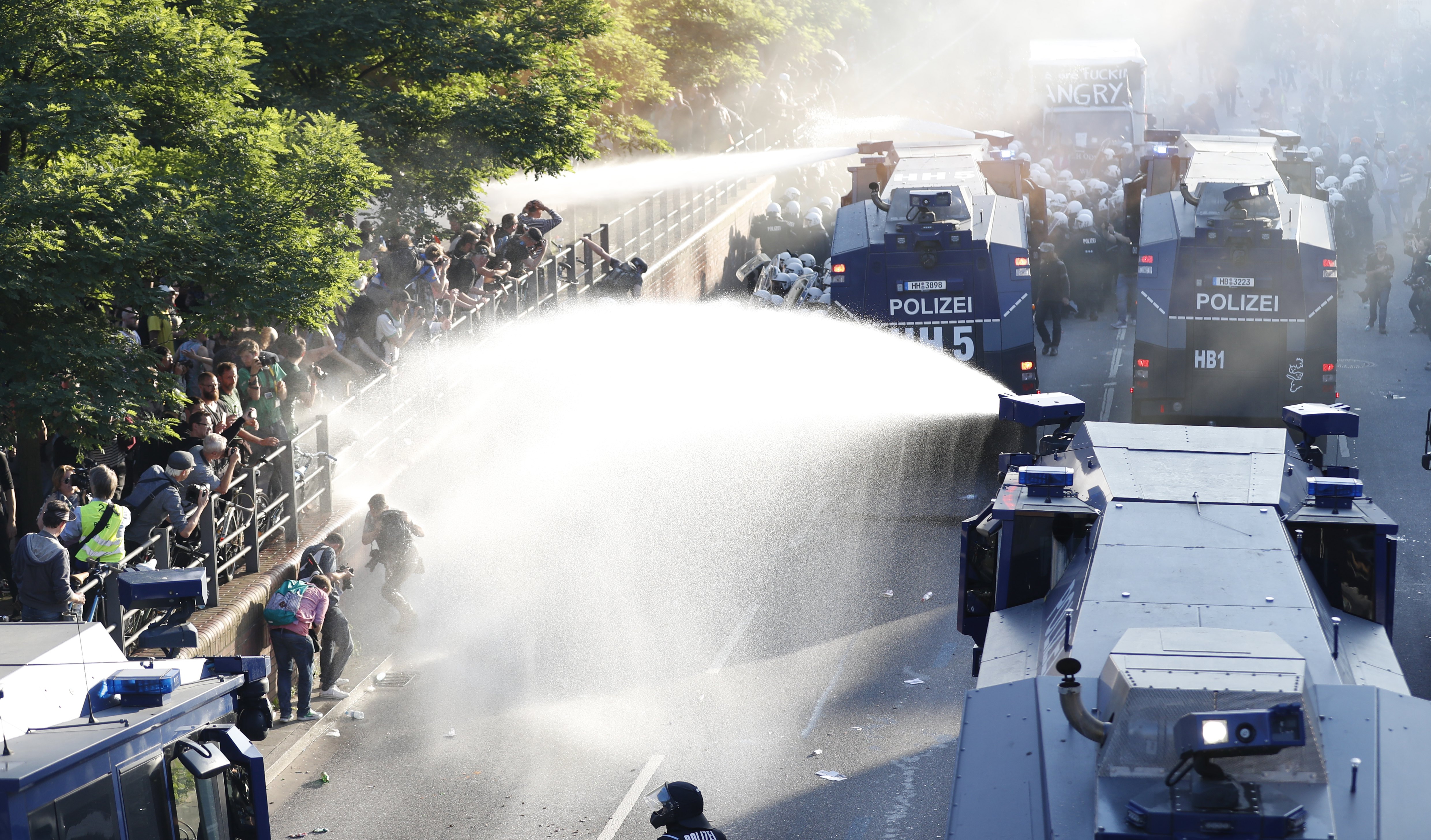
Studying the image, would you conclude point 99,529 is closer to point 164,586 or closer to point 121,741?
point 164,586

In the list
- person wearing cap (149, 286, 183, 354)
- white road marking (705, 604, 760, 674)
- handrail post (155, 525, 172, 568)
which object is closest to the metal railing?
person wearing cap (149, 286, 183, 354)

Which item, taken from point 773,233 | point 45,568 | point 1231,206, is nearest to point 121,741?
point 45,568

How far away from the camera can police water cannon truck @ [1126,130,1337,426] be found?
17.7 meters

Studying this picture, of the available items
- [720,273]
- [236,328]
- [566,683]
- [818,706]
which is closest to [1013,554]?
[818,706]

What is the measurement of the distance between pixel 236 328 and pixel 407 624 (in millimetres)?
3165

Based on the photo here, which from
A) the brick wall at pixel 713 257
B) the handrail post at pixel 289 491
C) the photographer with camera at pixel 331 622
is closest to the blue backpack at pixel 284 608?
the photographer with camera at pixel 331 622

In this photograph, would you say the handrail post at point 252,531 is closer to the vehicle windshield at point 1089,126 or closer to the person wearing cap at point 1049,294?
the person wearing cap at point 1049,294

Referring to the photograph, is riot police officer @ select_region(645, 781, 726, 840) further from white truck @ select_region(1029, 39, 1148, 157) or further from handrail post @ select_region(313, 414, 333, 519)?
white truck @ select_region(1029, 39, 1148, 157)

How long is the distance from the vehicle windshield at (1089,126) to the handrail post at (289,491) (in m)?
28.2

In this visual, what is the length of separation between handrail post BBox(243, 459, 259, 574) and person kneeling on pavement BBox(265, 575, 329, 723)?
3.33 feet

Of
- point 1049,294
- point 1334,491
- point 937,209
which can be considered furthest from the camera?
point 1049,294

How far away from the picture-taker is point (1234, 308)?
17797 millimetres

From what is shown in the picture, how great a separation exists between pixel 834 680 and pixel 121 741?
26.0 feet

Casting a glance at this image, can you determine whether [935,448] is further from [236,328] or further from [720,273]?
[720,273]
